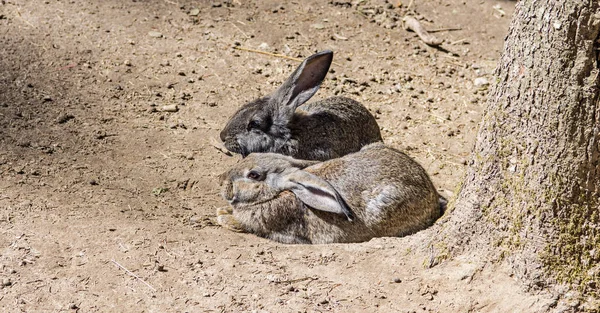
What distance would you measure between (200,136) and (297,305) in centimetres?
287

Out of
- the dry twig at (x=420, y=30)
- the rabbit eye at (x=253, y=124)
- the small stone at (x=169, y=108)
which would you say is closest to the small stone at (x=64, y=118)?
the small stone at (x=169, y=108)

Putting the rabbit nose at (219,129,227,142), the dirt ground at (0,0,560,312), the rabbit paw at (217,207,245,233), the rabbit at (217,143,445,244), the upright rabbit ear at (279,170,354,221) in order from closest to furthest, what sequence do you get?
the dirt ground at (0,0,560,312) → the upright rabbit ear at (279,170,354,221) → the rabbit at (217,143,445,244) → the rabbit paw at (217,207,245,233) → the rabbit nose at (219,129,227,142)

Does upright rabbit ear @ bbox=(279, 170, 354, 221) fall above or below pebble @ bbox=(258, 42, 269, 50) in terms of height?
below

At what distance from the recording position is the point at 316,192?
5.36 m

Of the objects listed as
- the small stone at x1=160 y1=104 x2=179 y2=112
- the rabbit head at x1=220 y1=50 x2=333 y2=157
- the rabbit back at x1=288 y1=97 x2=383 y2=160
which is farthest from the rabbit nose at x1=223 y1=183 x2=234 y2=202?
the small stone at x1=160 y1=104 x2=179 y2=112

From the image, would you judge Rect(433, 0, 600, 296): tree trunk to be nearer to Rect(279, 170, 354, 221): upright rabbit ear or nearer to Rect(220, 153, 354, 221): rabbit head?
Rect(279, 170, 354, 221): upright rabbit ear

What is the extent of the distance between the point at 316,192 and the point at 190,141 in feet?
6.13

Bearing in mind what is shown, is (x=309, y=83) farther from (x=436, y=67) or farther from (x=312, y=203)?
(x=436, y=67)

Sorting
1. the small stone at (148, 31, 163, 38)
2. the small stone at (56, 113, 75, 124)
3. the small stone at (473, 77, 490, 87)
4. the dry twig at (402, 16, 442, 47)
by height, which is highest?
the dry twig at (402, 16, 442, 47)

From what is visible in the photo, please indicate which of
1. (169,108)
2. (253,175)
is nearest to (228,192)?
(253,175)

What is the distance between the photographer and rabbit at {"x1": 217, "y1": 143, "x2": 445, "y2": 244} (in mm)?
5387

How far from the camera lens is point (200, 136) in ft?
22.4

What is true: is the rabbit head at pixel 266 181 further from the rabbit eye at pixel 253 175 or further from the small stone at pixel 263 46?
the small stone at pixel 263 46

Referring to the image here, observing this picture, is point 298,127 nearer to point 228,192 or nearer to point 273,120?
point 273,120
